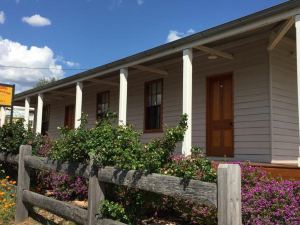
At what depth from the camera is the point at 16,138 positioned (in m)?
8.59

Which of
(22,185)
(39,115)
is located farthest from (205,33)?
(39,115)

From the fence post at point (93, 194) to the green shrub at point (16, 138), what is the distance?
151 inches

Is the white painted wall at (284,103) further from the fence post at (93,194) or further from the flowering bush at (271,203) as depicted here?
the fence post at (93,194)

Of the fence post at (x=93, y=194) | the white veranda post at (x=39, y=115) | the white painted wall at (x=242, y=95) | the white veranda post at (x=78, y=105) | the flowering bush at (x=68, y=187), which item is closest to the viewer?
the fence post at (x=93, y=194)

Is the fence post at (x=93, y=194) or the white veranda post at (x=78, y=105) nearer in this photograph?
the fence post at (x=93, y=194)

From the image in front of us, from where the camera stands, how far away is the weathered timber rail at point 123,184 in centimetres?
328

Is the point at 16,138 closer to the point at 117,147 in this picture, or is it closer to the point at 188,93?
the point at 188,93

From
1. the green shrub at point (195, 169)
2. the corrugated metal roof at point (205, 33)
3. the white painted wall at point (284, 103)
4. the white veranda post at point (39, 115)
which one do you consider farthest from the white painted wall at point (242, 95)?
the white veranda post at point (39, 115)

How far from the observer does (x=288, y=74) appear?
960 centimetres

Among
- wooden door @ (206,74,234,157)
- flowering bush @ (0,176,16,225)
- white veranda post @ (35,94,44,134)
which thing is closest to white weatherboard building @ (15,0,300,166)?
wooden door @ (206,74,234,157)

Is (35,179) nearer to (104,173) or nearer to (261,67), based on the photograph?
(104,173)

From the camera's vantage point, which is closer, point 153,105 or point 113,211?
point 113,211

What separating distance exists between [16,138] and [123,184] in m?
4.77

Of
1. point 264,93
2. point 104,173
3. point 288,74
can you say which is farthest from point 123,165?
point 288,74
